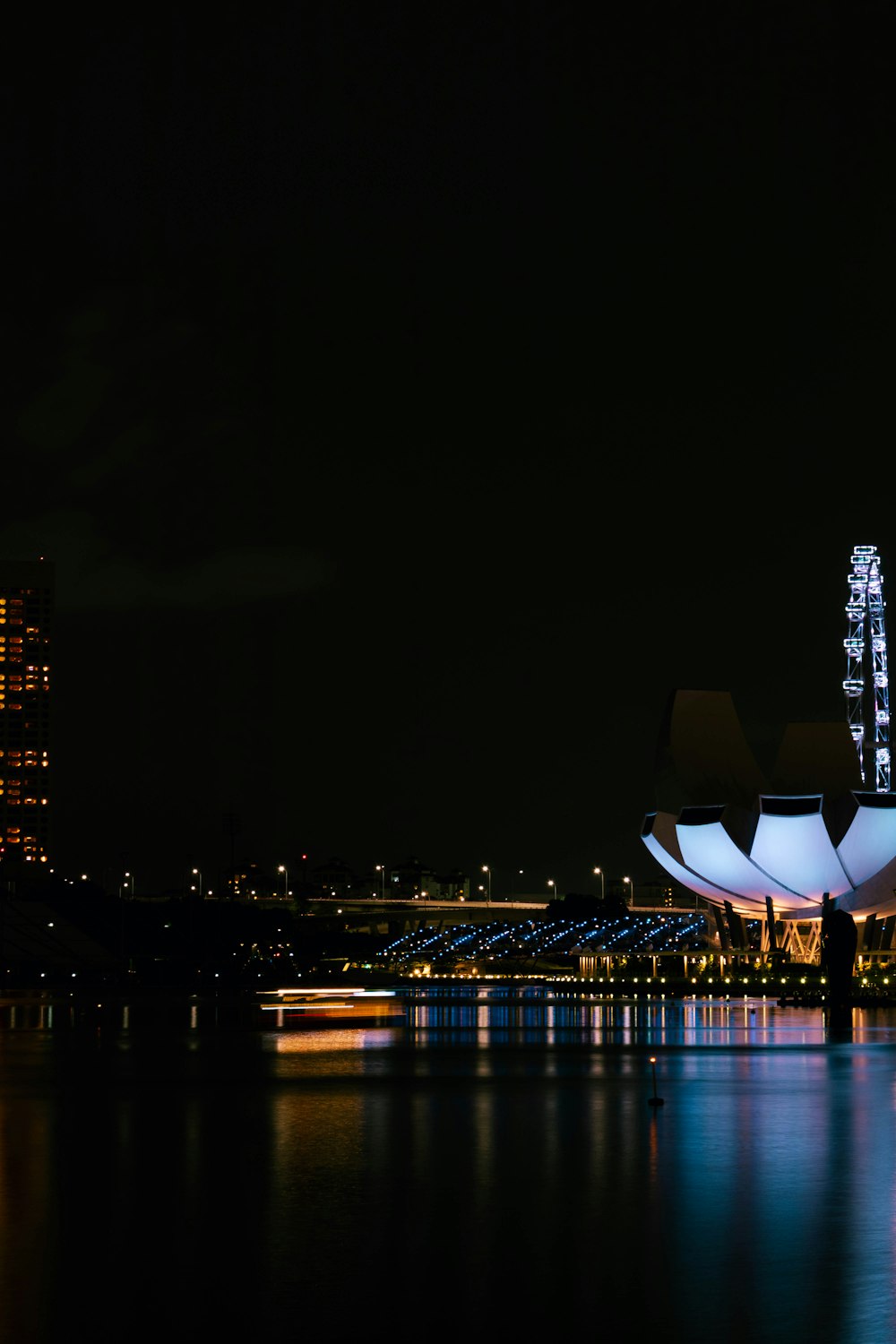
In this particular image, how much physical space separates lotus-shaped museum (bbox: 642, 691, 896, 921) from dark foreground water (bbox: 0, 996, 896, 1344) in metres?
41.1

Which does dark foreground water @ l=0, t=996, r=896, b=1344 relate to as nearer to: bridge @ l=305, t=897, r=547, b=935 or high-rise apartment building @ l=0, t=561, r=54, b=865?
bridge @ l=305, t=897, r=547, b=935

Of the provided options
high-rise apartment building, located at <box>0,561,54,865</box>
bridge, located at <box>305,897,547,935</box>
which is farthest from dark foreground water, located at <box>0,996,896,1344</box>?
high-rise apartment building, located at <box>0,561,54,865</box>

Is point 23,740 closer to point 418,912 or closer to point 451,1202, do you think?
point 418,912

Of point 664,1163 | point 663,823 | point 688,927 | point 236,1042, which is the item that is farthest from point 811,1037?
point 688,927

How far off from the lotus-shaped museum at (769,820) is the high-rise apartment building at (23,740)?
12296cm

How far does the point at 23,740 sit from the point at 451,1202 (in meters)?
184

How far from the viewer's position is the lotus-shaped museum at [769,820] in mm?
66438

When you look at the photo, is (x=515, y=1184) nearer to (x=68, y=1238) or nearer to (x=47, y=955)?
(x=68, y=1238)

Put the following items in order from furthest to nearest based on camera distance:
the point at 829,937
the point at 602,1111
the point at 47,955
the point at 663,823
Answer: the point at 47,955 < the point at 663,823 < the point at 829,937 < the point at 602,1111

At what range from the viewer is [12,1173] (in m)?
14.3

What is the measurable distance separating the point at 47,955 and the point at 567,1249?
91.3 metres

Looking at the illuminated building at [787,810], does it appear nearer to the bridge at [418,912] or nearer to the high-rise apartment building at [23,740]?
the bridge at [418,912]

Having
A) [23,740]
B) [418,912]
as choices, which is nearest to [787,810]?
[418,912]

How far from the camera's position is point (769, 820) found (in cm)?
6638
